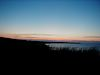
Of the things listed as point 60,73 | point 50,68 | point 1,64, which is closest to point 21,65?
point 1,64

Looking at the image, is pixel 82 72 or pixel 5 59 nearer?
pixel 82 72

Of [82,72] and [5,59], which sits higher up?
[5,59]

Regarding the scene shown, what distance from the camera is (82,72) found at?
983cm

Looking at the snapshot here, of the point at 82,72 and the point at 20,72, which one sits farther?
the point at 82,72

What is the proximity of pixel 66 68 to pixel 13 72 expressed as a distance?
4209 millimetres

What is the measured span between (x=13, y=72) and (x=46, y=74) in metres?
2.24

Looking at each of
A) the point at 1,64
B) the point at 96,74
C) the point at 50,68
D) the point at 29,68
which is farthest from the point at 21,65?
the point at 96,74

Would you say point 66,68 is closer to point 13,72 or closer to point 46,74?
point 46,74

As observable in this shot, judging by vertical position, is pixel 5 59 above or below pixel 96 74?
above

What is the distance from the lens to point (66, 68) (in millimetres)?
10391

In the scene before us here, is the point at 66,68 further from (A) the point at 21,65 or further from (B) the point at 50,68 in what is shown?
(A) the point at 21,65

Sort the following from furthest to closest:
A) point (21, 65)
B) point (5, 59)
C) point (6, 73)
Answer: point (5, 59) → point (21, 65) → point (6, 73)

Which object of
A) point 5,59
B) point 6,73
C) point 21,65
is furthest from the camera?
point 5,59

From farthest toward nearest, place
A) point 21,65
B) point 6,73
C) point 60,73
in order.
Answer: point 21,65, point 60,73, point 6,73
